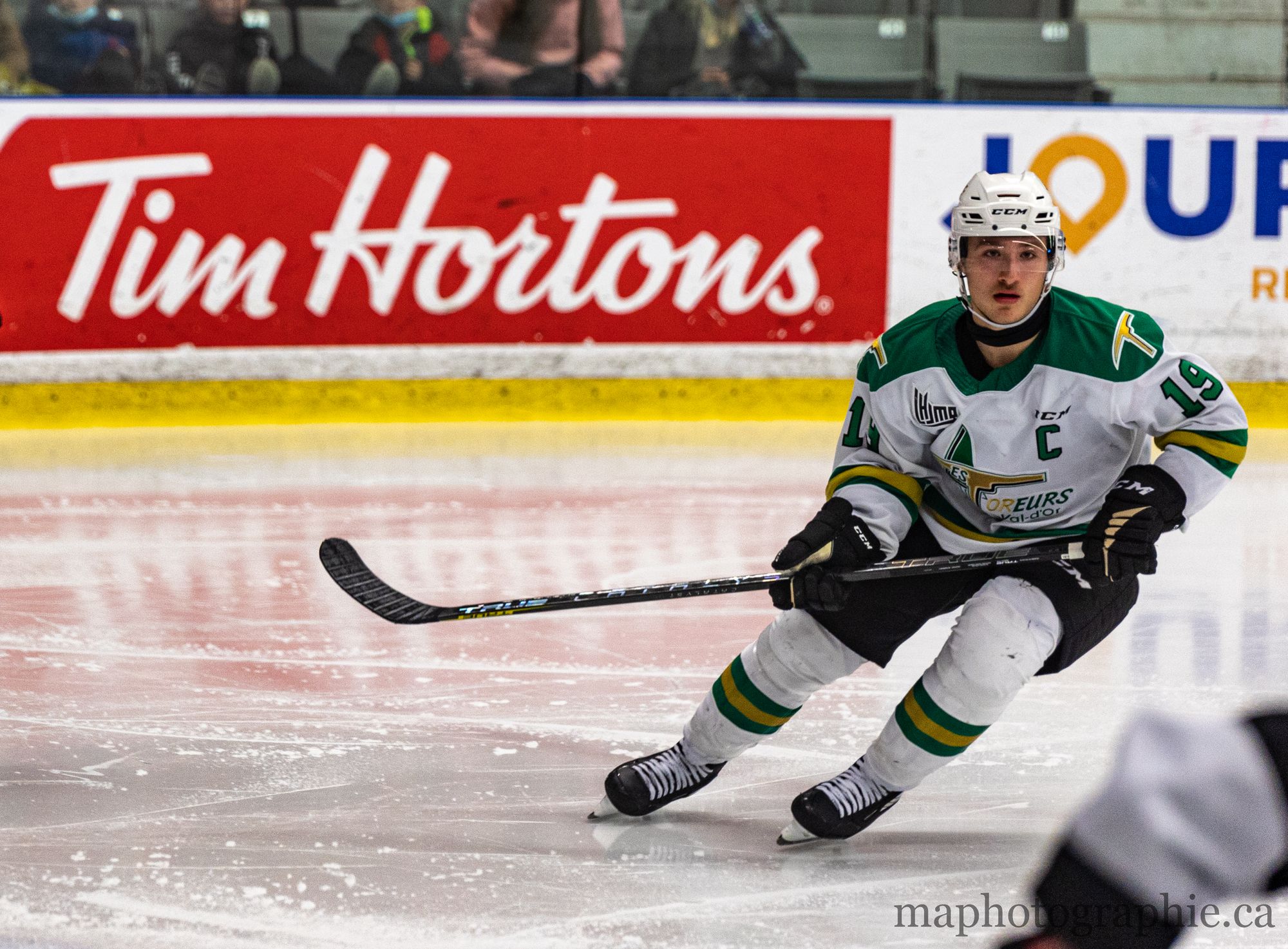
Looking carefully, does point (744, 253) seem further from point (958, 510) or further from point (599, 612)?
point (958, 510)

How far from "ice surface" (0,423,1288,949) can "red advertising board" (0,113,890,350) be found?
1009 millimetres

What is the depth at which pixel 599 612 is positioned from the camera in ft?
10.9

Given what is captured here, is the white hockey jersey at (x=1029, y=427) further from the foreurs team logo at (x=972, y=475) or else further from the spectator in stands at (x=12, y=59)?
the spectator in stands at (x=12, y=59)

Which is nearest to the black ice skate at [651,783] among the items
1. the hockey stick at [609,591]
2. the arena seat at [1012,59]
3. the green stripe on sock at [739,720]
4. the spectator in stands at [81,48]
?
the green stripe on sock at [739,720]

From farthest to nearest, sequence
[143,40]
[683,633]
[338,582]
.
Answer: [143,40] → [683,633] → [338,582]

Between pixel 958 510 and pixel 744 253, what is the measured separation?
11.8 feet

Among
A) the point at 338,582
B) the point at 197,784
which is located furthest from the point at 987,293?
the point at 197,784

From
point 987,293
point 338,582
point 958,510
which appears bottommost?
point 338,582

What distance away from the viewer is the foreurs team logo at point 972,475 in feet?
7.09

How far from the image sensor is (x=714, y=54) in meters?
5.88

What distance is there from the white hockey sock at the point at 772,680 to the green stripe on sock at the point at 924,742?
0.44 feet

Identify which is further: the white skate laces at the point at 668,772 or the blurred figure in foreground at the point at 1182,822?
the white skate laces at the point at 668,772

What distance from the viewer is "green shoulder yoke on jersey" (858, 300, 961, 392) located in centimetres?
220

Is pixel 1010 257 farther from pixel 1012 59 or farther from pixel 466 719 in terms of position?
pixel 1012 59
